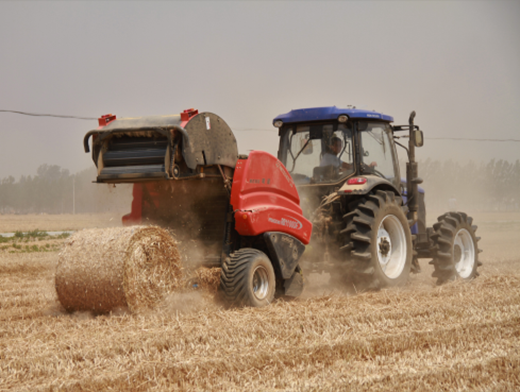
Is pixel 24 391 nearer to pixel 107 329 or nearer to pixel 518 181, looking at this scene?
pixel 107 329

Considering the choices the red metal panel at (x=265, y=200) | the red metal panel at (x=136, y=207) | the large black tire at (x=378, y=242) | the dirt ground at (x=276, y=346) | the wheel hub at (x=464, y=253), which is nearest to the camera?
the dirt ground at (x=276, y=346)

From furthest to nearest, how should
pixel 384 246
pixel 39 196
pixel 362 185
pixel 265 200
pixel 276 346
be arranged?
→ 1. pixel 39 196
2. pixel 384 246
3. pixel 362 185
4. pixel 265 200
5. pixel 276 346

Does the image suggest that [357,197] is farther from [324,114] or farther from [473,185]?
[473,185]

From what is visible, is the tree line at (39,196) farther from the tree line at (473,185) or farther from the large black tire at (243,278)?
the large black tire at (243,278)

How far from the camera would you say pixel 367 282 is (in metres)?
6.84

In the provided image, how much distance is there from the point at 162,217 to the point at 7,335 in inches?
82.3

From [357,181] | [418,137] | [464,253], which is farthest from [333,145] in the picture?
[464,253]

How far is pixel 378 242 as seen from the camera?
23.6ft

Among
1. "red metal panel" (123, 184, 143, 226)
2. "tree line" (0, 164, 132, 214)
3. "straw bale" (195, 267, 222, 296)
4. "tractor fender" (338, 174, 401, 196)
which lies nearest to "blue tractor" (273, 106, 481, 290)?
"tractor fender" (338, 174, 401, 196)

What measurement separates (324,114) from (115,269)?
3.70 meters

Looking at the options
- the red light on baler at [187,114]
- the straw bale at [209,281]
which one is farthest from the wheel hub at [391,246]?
the red light on baler at [187,114]

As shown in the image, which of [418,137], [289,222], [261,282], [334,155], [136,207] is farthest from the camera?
[418,137]

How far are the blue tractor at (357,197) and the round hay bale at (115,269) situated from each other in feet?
6.98

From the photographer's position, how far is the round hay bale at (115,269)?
5.11 metres
